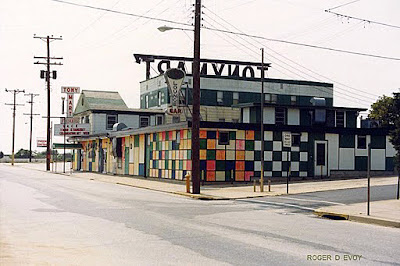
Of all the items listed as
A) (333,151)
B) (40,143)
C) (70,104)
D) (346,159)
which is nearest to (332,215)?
(333,151)

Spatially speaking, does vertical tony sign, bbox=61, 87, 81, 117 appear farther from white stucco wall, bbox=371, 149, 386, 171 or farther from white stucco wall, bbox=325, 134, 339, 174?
white stucco wall, bbox=371, 149, 386, 171

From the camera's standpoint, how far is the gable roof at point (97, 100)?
7125 cm

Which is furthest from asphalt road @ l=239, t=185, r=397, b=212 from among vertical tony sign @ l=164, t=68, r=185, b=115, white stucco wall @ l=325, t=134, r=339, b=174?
vertical tony sign @ l=164, t=68, r=185, b=115

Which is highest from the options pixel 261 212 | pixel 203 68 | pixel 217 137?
pixel 203 68

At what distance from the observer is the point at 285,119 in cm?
4209

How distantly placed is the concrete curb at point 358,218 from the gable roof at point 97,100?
5190 centimetres

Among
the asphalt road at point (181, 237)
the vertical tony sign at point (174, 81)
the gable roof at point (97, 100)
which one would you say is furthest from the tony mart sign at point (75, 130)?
the asphalt road at point (181, 237)

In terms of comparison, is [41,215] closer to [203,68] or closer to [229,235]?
[229,235]

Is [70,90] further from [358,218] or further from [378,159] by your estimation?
[358,218]

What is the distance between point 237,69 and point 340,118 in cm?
2782

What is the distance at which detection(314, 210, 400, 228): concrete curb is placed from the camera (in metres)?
16.7

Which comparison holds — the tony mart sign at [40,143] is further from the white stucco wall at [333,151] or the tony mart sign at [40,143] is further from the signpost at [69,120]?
the white stucco wall at [333,151]

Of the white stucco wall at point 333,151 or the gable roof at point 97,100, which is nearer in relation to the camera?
the white stucco wall at point 333,151

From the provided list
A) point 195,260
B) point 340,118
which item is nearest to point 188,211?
point 195,260
